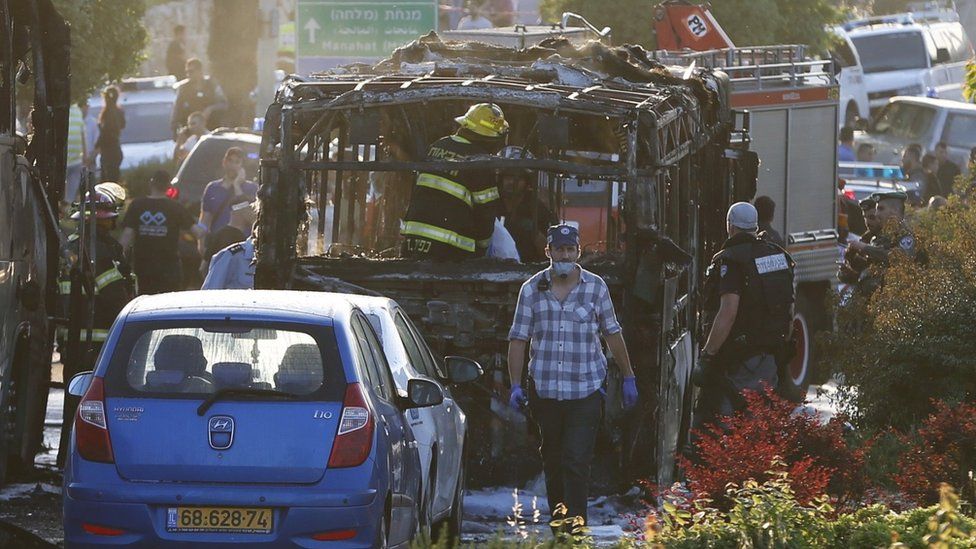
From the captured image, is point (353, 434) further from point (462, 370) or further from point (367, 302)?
point (462, 370)

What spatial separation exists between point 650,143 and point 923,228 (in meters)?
4.59

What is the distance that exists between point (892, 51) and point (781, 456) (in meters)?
35.7

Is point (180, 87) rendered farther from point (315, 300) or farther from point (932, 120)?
point (315, 300)

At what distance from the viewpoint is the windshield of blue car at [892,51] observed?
42.7m

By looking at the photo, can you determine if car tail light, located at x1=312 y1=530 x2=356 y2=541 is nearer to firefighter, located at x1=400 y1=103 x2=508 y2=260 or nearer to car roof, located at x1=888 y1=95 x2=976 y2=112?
firefighter, located at x1=400 y1=103 x2=508 y2=260

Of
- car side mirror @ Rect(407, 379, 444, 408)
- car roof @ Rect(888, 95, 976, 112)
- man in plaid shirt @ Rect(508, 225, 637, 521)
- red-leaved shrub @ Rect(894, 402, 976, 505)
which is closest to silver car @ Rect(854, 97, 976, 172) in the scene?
car roof @ Rect(888, 95, 976, 112)

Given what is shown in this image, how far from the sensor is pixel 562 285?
10.3m

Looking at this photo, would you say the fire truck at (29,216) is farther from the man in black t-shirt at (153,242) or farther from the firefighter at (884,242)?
the firefighter at (884,242)

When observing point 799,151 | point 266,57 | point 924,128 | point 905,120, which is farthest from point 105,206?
point 905,120

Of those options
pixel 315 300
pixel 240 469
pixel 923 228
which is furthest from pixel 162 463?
pixel 923 228

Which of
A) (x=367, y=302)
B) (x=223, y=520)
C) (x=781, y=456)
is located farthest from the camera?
(x=367, y=302)

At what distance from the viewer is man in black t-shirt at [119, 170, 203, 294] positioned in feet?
55.1

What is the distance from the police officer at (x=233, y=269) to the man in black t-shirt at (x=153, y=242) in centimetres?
341

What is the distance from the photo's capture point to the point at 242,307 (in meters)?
8.26
